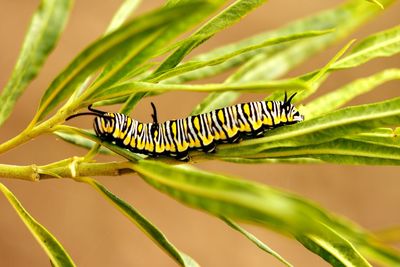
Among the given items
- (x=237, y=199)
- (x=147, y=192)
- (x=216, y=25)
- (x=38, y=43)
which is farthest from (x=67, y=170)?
(x=147, y=192)

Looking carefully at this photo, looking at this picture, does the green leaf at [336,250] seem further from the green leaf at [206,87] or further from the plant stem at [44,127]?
the plant stem at [44,127]

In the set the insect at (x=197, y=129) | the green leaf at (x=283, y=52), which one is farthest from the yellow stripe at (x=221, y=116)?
the green leaf at (x=283, y=52)

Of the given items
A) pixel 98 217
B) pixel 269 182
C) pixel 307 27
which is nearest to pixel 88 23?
pixel 98 217

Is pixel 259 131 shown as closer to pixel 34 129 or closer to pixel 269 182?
pixel 34 129

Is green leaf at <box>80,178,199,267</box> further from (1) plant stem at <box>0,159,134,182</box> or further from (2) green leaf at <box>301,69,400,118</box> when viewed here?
(2) green leaf at <box>301,69,400,118</box>

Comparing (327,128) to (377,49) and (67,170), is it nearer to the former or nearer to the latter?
(377,49)

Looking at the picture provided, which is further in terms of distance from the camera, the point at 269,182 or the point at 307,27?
the point at 269,182

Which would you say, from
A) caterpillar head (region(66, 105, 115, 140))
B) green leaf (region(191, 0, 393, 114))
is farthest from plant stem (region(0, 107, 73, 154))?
green leaf (region(191, 0, 393, 114))
